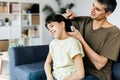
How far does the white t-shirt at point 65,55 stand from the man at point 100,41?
0.06 meters

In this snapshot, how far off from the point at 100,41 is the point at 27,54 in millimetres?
1386

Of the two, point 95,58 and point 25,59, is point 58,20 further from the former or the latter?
point 25,59

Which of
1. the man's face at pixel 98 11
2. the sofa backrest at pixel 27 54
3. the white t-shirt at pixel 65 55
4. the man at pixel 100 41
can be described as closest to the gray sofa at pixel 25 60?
the sofa backrest at pixel 27 54

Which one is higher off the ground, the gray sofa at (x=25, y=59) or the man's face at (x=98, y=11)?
the man's face at (x=98, y=11)

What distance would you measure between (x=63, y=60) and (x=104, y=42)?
0.34 meters

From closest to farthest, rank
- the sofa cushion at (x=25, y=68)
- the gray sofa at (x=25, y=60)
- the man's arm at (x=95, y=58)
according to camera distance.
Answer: the man's arm at (x=95, y=58) → the sofa cushion at (x=25, y=68) → the gray sofa at (x=25, y=60)

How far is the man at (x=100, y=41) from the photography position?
1.45m

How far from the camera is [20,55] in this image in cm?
263

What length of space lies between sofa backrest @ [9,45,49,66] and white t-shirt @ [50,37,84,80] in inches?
45.1

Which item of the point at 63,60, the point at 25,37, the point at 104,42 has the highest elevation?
the point at 104,42

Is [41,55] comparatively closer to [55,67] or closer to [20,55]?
[20,55]

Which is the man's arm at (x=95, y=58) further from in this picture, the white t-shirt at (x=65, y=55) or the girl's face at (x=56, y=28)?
the girl's face at (x=56, y=28)

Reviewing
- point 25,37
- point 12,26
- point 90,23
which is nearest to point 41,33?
point 25,37

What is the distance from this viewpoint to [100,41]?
1.53 meters
